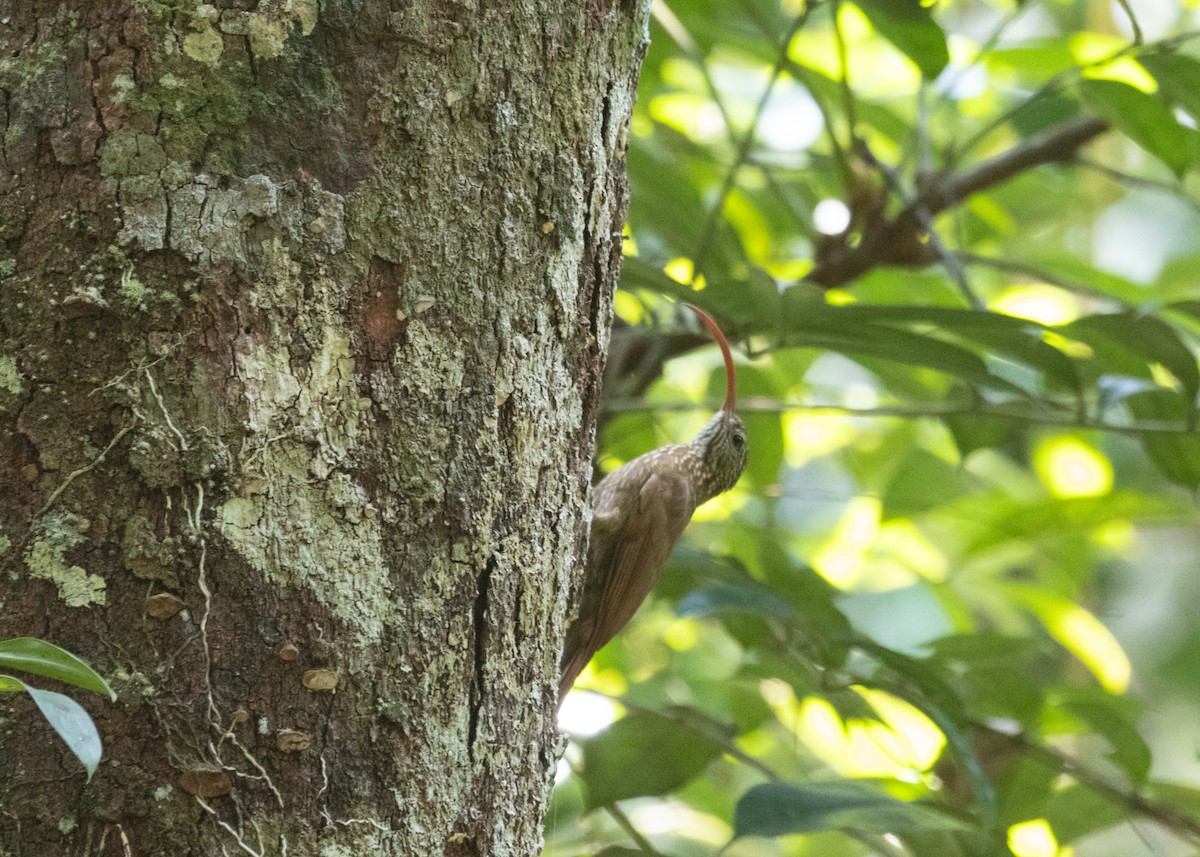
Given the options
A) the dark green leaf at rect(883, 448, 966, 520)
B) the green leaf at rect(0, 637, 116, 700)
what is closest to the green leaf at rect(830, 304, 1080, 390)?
the dark green leaf at rect(883, 448, 966, 520)

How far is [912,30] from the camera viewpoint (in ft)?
6.72

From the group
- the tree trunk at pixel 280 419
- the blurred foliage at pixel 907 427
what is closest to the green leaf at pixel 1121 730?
the blurred foliage at pixel 907 427

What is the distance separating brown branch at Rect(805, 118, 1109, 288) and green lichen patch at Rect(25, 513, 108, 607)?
1738 mm

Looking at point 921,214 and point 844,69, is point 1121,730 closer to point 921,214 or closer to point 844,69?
point 921,214

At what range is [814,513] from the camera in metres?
3.66

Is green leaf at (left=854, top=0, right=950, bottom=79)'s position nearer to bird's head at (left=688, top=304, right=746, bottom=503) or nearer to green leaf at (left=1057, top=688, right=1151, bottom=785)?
bird's head at (left=688, top=304, right=746, bottom=503)

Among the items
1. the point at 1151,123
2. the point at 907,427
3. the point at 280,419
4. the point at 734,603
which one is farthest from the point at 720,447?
the point at 280,419

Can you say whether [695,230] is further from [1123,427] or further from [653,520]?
[1123,427]

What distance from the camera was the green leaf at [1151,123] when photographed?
2.07 metres

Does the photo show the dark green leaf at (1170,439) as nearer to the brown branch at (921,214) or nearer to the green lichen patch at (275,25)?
the brown branch at (921,214)

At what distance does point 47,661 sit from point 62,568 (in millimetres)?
222

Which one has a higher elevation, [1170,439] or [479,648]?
[1170,439]

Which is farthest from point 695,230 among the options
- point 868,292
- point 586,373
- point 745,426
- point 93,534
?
point 93,534

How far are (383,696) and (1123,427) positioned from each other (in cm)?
163
